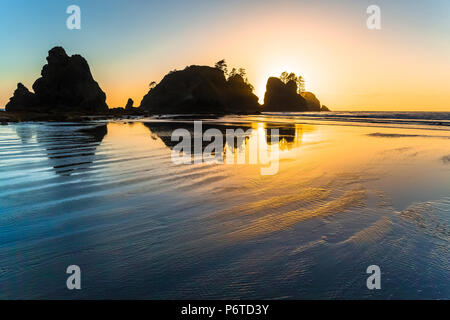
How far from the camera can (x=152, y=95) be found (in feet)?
623

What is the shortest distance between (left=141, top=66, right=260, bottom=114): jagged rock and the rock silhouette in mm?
46774

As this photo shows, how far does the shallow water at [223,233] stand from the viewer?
3.04 metres

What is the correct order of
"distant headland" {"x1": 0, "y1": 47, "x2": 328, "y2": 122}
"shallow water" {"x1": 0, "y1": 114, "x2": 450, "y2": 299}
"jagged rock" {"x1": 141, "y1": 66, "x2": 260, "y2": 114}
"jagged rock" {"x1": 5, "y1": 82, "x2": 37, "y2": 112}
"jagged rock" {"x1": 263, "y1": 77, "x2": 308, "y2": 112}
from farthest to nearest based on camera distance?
"jagged rock" {"x1": 263, "y1": 77, "x2": 308, "y2": 112}, "jagged rock" {"x1": 141, "y1": 66, "x2": 260, "y2": 114}, "jagged rock" {"x1": 5, "y1": 82, "x2": 37, "y2": 112}, "distant headland" {"x1": 0, "y1": 47, "x2": 328, "y2": 122}, "shallow water" {"x1": 0, "y1": 114, "x2": 450, "y2": 299}

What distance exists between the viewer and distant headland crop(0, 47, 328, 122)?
8731 centimetres

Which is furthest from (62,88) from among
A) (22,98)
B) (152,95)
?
(152,95)

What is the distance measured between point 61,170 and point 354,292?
9.12 meters

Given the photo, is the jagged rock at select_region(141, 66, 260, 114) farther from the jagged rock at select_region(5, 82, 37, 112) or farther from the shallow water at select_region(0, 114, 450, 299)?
the shallow water at select_region(0, 114, 450, 299)

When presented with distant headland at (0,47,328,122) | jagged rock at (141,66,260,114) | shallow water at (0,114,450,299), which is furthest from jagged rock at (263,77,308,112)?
shallow water at (0,114,450,299)

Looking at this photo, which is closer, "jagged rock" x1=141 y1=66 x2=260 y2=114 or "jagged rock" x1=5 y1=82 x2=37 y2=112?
"jagged rock" x1=5 y1=82 x2=37 y2=112

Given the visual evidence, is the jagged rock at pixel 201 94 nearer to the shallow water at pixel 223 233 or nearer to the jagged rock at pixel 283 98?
the jagged rock at pixel 283 98

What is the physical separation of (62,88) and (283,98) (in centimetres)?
14267

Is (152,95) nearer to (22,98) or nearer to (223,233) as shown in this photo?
(22,98)

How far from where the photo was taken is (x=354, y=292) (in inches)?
116
